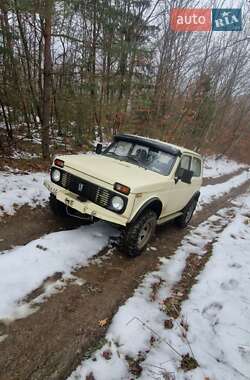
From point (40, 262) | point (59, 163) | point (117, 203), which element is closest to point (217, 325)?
point (117, 203)

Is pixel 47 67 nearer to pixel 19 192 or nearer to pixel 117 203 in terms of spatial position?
pixel 19 192

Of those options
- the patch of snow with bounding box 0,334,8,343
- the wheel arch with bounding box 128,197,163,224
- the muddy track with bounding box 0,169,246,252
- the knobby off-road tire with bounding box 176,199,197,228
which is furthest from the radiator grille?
the knobby off-road tire with bounding box 176,199,197,228

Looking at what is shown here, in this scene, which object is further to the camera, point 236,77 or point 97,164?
point 236,77

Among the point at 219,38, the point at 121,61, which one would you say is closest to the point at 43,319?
the point at 121,61

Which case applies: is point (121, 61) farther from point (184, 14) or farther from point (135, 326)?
point (135, 326)

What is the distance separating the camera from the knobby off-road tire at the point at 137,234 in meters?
4.90

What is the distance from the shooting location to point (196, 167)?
7117mm

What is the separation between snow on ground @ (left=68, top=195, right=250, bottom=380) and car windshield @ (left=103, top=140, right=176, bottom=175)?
5.96 ft

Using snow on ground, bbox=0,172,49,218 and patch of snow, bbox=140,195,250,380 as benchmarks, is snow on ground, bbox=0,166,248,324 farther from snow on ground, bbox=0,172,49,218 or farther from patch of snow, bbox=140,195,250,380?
patch of snow, bbox=140,195,250,380

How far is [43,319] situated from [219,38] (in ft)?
67.4

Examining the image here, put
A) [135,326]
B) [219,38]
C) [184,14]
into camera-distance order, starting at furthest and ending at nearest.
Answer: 1. [219,38]
2. [184,14]
3. [135,326]

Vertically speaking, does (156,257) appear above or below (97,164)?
below

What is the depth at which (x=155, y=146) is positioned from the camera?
229 inches

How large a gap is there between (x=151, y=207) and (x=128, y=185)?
104 centimetres
